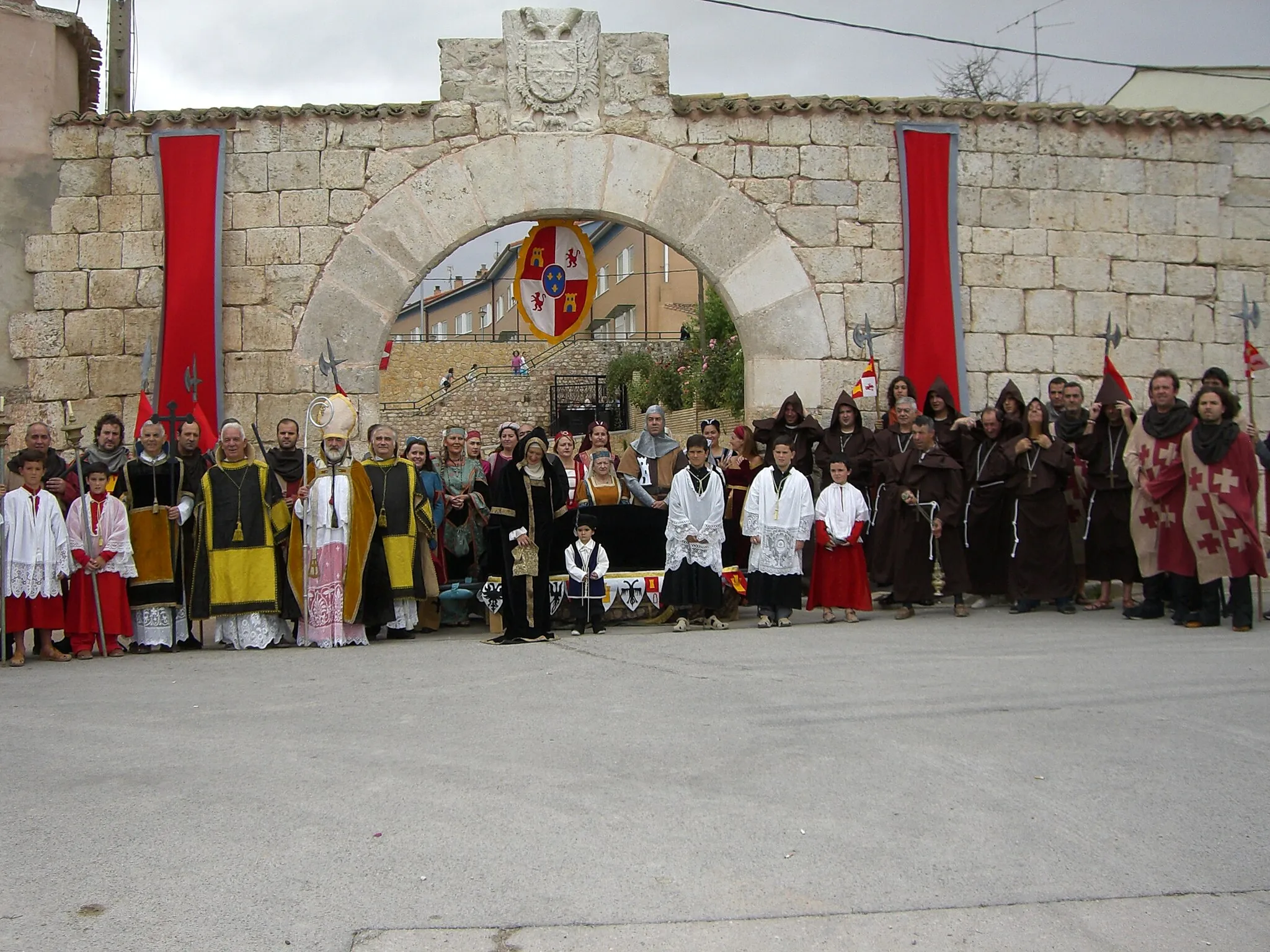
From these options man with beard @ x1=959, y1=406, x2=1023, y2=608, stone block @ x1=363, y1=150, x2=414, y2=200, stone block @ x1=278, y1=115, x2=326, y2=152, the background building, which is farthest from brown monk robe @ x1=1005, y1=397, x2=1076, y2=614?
the background building

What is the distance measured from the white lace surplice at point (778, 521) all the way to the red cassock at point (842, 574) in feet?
0.43

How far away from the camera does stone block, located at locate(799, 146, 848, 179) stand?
33.8 ft

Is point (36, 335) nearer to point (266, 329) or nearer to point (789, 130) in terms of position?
point (266, 329)

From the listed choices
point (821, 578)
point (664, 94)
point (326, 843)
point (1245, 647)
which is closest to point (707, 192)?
point (664, 94)

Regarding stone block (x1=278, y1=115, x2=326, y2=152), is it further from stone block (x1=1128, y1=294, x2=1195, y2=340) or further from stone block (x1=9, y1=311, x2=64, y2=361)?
stone block (x1=1128, y1=294, x2=1195, y2=340)

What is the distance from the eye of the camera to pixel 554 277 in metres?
11.3

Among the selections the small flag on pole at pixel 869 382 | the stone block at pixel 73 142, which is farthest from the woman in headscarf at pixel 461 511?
the stone block at pixel 73 142

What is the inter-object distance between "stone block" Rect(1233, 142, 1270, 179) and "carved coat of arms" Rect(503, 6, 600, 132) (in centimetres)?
534

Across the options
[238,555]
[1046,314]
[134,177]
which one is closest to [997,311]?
[1046,314]

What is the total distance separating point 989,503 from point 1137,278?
288 cm

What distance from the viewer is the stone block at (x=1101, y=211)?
34.4 feet

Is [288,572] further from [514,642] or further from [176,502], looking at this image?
[514,642]

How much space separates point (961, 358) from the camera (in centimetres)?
1025

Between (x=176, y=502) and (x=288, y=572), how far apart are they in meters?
0.92
